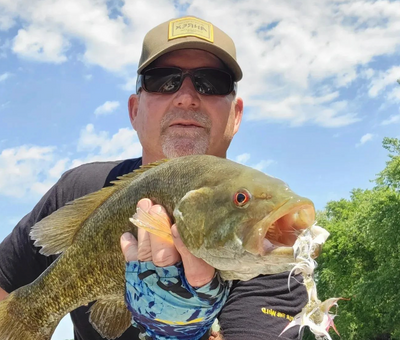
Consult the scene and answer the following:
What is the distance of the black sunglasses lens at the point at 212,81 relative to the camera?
4008 mm

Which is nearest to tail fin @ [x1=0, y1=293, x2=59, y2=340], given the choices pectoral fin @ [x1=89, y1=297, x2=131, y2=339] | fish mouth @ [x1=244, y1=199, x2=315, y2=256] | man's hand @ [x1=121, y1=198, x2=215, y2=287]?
pectoral fin @ [x1=89, y1=297, x2=131, y2=339]

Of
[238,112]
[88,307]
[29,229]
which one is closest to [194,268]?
[88,307]

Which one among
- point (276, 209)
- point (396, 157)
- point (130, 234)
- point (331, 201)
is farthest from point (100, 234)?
point (331, 201)

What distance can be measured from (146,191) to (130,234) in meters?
0.27

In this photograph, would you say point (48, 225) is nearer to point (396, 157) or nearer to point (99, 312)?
point (99, 312)

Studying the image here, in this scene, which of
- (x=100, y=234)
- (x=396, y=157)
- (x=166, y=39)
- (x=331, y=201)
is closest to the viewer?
(x=100, y=234)

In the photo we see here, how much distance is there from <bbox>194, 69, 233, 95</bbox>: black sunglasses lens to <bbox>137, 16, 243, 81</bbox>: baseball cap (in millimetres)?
107

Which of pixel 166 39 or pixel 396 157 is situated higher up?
pixel 396 157

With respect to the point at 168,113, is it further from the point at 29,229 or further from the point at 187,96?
the point at 29,229

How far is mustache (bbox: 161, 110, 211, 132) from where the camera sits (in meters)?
4.03

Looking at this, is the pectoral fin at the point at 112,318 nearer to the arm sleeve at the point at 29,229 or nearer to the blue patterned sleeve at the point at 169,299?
the blue patterned sleeve at the point at 169,299

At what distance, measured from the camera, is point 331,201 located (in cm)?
3462

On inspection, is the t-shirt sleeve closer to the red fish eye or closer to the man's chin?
the red fish eye

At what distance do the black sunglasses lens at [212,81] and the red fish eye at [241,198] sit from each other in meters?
1.96
